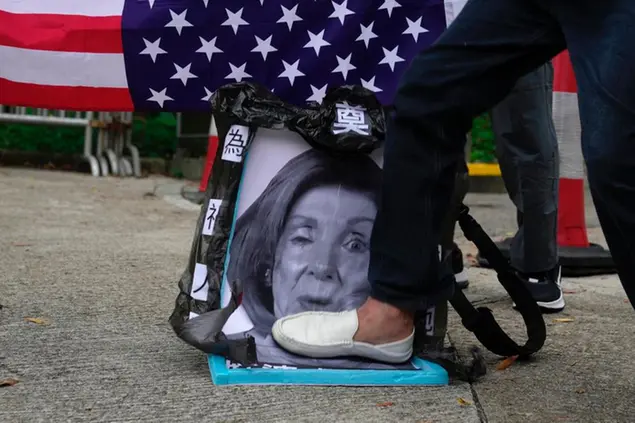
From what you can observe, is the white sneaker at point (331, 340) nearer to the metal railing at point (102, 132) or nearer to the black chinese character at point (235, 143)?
the black chinese character at point (235, 143)

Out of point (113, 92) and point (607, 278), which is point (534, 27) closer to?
point (113, 92)

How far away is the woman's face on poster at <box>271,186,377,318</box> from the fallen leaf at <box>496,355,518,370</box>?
1.27ft

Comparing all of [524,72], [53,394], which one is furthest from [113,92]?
[524,72]


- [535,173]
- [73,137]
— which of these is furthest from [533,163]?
[73,137]

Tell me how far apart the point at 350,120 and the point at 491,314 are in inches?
22.9

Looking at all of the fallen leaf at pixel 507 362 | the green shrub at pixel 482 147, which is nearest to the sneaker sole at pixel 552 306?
the fallen leaf at pixel 507 362

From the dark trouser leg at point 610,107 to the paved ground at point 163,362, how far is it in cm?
43

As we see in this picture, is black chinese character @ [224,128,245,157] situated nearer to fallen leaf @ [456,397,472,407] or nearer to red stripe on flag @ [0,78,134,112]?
red stripe on flag @ [0,78,134,112]

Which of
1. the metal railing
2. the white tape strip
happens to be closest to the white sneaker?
the white tape strip

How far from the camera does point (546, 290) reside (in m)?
2.67

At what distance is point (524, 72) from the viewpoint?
176 centimetres

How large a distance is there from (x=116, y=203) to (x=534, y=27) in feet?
13.3

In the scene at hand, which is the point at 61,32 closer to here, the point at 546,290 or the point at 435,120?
the point at 435,120

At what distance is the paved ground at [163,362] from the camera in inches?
65.2
